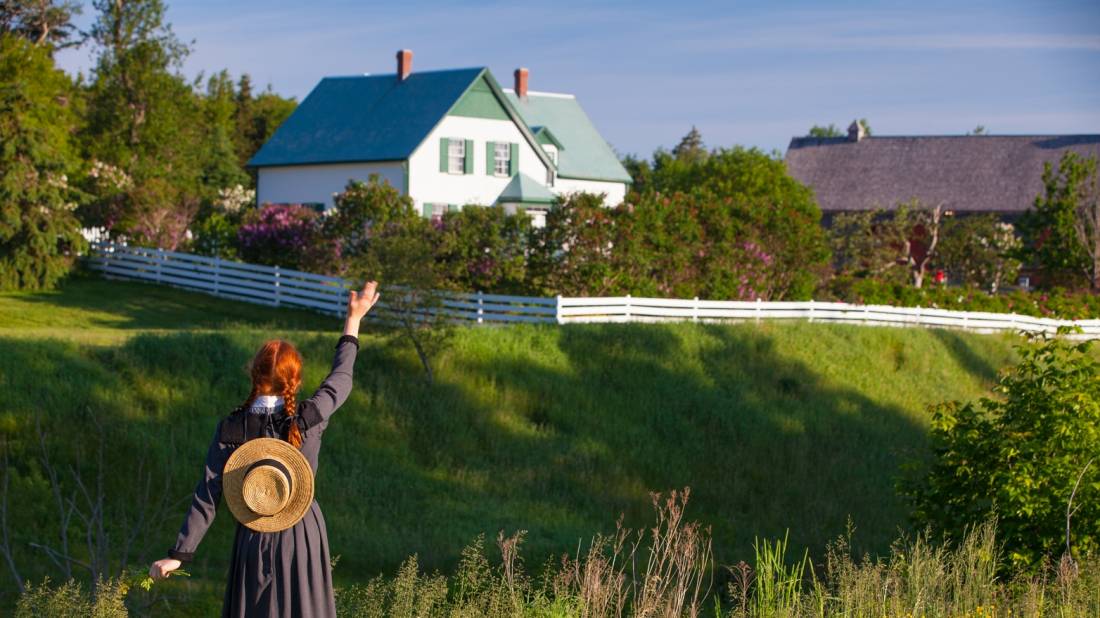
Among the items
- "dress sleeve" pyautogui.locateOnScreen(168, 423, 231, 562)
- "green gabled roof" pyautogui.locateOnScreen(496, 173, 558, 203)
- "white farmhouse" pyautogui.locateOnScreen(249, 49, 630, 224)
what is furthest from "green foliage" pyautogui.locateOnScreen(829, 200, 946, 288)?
"dress sleeve" pyautogui.locateOnScreen(168, 423, 231, 562)

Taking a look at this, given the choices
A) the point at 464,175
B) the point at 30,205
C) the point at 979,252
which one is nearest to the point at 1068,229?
the point at 979,252

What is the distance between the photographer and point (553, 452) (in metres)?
20.5

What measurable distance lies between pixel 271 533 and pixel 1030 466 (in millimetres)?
6984

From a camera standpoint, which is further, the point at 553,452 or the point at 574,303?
the point at 574,303

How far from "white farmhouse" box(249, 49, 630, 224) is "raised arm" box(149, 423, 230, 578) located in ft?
100

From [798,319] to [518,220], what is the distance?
6583 millimetres

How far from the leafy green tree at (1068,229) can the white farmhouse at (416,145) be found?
15518 mm

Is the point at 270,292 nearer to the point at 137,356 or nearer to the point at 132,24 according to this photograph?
the point at 137,356

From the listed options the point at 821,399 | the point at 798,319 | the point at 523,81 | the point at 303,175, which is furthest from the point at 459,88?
the point at 821,399

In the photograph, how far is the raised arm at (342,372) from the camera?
18.7ft

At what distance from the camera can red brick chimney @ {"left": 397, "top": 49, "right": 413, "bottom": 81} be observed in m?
41.6

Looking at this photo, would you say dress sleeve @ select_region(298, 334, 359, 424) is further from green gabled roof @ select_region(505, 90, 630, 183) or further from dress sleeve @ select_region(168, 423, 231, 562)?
green gabled roof @ select_region(505, 90, 630, 183)

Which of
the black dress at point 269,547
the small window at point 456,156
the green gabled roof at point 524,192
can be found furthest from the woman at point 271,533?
the green gabled roof at point 524,192

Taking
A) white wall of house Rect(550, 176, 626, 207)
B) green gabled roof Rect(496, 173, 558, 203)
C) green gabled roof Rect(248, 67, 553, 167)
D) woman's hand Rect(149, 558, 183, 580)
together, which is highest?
green gabled roof Rect(248, 67, 553, 167)
